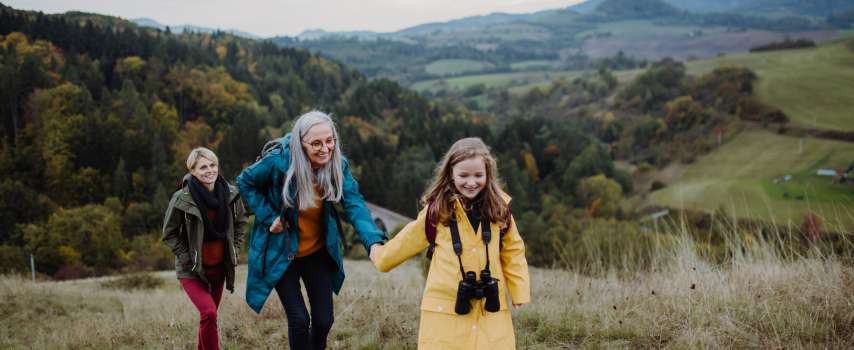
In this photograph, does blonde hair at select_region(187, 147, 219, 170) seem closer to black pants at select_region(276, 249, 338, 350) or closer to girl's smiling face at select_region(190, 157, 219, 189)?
girl's smiling face at select_region(190, 157, 219, 189)

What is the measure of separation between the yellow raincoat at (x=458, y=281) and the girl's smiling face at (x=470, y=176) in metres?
0.11

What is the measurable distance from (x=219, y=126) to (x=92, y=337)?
86.7 metres

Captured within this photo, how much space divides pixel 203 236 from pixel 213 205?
0.25 metres

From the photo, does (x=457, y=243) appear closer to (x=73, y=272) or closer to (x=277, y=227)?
(x=277, y=227)

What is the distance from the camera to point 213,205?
15.0 feet

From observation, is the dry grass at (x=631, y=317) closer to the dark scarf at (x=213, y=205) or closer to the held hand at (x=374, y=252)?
the dark scarf at (x=213, y=205)

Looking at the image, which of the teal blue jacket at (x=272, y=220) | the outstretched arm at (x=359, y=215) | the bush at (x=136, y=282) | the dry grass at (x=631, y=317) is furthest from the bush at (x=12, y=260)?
the outstretched arm at (x=359, y=215)

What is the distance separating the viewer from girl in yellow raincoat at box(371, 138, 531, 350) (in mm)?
3139

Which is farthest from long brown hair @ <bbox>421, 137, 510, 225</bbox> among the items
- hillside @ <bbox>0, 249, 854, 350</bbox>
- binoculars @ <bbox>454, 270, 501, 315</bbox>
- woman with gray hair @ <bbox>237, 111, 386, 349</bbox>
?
hillside @ <bbox>0, 249, 854, 350</bbox>

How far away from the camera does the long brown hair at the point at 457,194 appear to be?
3.25 meters

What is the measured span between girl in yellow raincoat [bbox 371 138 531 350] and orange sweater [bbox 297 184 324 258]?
0.73m

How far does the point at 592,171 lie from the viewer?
274 ft

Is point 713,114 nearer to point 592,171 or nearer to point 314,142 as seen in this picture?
point 592,171

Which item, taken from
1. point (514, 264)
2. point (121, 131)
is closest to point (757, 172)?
point (121, 131)
